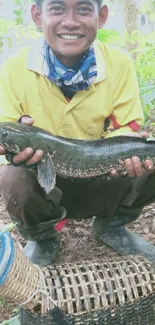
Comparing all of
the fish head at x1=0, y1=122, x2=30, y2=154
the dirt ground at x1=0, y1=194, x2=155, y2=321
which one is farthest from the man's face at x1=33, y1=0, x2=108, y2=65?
the dirt ground at x1=0, y1=194, x2=155, y2=321

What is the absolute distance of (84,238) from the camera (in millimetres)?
3930

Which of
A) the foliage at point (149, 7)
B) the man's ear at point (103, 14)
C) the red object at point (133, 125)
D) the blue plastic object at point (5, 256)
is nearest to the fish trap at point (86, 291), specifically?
the blue plastic object at point (5, 256)

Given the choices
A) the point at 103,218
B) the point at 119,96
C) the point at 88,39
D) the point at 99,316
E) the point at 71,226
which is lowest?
the point at 71,226

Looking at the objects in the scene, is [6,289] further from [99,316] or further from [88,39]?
[88,39]

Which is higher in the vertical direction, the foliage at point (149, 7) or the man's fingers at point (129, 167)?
the man's fingers at point (129, 167)

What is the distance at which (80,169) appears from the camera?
303cm

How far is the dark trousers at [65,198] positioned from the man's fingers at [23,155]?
0.95ft

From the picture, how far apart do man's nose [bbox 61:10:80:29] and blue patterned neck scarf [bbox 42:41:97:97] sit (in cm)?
28

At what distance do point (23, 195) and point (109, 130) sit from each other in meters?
0.87

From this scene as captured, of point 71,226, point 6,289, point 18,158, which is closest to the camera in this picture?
point 6,289

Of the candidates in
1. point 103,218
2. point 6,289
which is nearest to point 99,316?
point 6,289

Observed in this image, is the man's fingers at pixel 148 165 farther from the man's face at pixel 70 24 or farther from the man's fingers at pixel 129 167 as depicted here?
the man's face at pixel 70 24

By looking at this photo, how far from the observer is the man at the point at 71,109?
120 inches

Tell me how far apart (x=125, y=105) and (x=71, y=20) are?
76cm
